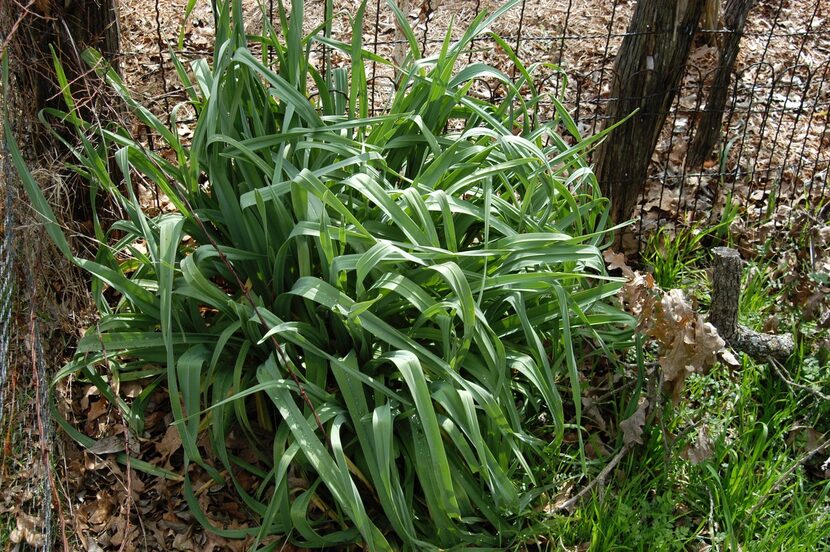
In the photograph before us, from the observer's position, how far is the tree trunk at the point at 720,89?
385cm

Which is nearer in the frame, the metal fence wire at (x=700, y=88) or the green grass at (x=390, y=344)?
the green grass at (x=390, y=344)

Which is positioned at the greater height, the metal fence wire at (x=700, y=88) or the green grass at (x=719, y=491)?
the metal fence wire at (x=700, y=88)

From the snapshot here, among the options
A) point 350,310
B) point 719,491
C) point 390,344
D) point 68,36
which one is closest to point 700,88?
point 719,491

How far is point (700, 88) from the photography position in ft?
12.2

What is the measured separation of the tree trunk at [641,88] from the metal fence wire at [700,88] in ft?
0.17

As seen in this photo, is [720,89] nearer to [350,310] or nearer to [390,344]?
[390,344]

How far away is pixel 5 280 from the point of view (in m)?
2.71

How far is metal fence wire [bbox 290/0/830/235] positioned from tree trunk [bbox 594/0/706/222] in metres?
0.05

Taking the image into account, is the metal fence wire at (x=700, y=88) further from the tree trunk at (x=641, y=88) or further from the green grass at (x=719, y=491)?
the green grass at (x=719, y=491)

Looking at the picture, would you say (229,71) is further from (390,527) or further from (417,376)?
(390,527)

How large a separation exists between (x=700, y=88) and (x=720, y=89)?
0.39 m

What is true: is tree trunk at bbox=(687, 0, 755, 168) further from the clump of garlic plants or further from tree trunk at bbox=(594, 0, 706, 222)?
the clump of garlic plants

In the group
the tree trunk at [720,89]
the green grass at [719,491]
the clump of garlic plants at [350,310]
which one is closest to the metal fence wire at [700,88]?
the tree trunk at [720,89]

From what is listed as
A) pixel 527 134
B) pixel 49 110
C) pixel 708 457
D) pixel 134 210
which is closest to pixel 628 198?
pixel 527 134
